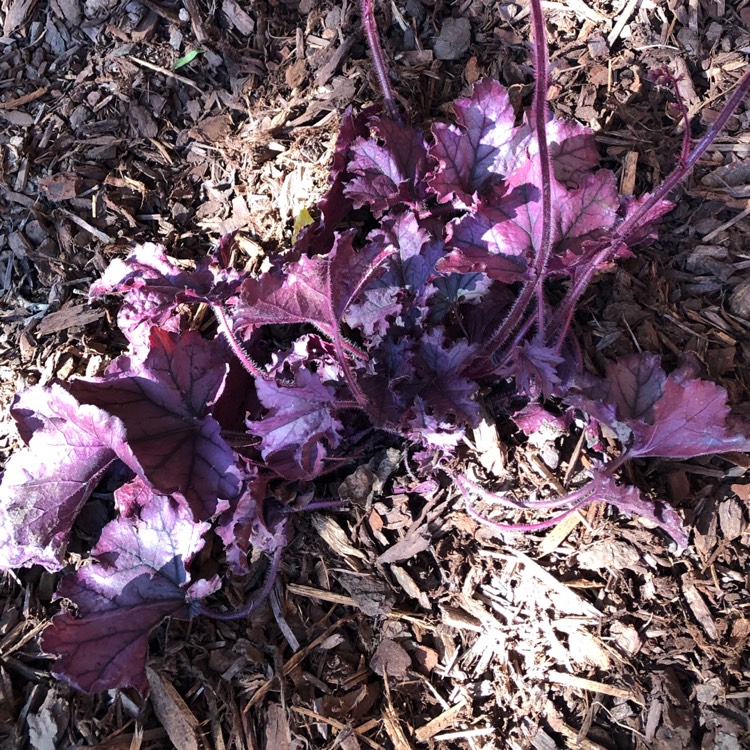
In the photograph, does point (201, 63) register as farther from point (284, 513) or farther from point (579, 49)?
point (284, 513)

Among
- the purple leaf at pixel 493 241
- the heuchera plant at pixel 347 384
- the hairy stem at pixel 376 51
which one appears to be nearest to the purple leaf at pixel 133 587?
the heuchera plant at pixel 347 384

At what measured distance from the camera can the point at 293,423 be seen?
1.74 m

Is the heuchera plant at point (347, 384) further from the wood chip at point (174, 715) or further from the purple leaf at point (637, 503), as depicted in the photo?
the wood chip at point (174, 715)

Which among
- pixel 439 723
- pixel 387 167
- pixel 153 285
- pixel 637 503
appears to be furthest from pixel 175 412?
pixel 637 503

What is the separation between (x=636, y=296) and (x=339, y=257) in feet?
3.24

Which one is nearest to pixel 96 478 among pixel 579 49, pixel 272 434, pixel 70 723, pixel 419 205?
pixel 272 434

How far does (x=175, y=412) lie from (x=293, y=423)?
1.09 feet

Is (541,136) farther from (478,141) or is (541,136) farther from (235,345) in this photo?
(235,345)

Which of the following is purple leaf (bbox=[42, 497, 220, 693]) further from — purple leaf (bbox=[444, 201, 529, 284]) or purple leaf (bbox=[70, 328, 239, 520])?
purple leaf (bbox=[444, 201, 529, 284])

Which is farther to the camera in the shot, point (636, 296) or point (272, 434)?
point (636, 296)

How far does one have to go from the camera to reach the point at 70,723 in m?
1.77

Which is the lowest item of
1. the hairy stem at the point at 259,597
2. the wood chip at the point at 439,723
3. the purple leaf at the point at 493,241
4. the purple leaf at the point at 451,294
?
the wood chip at the point at 439,723

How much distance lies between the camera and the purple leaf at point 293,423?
1728 mm

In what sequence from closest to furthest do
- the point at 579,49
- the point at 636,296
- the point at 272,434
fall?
the point at 272,434 < the point at 636,296 < the point at 579,49
